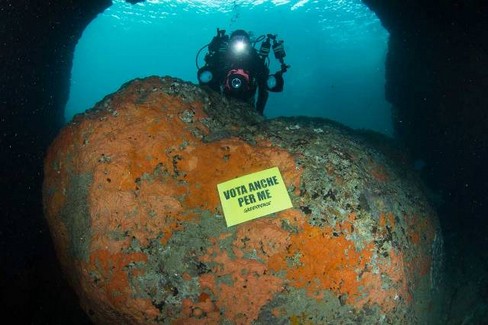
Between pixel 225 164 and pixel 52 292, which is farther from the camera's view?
pixel 52 292

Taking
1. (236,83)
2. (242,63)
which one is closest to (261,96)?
(242,63)

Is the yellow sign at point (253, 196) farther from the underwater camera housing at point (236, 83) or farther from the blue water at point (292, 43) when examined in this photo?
the blue water at point (292, 43)

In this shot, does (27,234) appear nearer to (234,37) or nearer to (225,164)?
(225,164)

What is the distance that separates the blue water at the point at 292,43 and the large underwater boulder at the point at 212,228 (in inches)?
659

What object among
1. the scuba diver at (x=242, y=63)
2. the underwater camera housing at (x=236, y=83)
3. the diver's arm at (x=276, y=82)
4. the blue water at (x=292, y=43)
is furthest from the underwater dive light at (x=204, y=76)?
the blue water at (x=292, y=43)

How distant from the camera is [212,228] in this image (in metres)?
2.52

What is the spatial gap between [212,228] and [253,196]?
0.42m

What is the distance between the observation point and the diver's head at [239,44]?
5312 millimetres

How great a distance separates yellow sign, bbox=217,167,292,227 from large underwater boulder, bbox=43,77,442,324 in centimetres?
6

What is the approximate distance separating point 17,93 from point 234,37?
337cm

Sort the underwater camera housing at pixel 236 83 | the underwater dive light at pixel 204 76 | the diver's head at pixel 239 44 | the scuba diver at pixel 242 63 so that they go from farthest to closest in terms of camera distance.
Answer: the diver's head at pixel 239 44
the scuba diver at pixel 242 63
the underwater dive light at pixel 204 76
the underwater camera housing at pixel 236 83

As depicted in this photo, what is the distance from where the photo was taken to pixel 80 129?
9.29 feet

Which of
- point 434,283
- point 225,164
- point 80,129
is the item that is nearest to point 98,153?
point 80,129

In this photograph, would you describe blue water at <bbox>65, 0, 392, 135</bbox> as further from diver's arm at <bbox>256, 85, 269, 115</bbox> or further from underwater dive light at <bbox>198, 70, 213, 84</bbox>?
underwater dive light at <bbox>198, 70, 213, 84</bbox>
